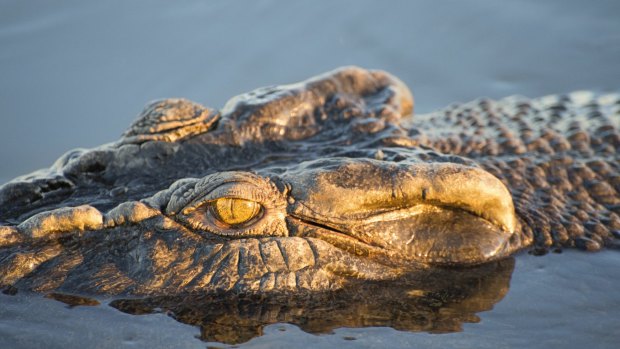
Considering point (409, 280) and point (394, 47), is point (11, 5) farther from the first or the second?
point (409, 280)

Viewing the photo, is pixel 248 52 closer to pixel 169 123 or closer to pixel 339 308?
pixel 169 123

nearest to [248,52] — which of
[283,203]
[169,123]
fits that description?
[169,123]

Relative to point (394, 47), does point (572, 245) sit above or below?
below

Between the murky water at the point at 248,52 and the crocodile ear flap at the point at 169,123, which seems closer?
the crocodile ear flap at the point at 169,123

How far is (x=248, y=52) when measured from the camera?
8469mm

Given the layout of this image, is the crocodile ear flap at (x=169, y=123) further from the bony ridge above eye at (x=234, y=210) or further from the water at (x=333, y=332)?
the water at (x=333, y=332)

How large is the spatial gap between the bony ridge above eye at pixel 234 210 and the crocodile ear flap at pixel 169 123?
101 cm

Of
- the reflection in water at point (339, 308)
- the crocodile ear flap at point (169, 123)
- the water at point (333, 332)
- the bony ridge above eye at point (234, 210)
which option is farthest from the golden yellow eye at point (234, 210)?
the crocodile ear flap at point (169, 123)

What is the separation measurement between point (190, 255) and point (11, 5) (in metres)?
5.62

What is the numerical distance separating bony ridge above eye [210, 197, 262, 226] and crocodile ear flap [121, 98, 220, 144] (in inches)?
39.6

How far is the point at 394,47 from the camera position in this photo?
28.1 ft

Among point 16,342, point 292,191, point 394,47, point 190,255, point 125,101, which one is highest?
point 394,47

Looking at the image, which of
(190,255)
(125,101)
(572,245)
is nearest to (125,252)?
(190,255)

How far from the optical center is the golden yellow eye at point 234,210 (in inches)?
155
